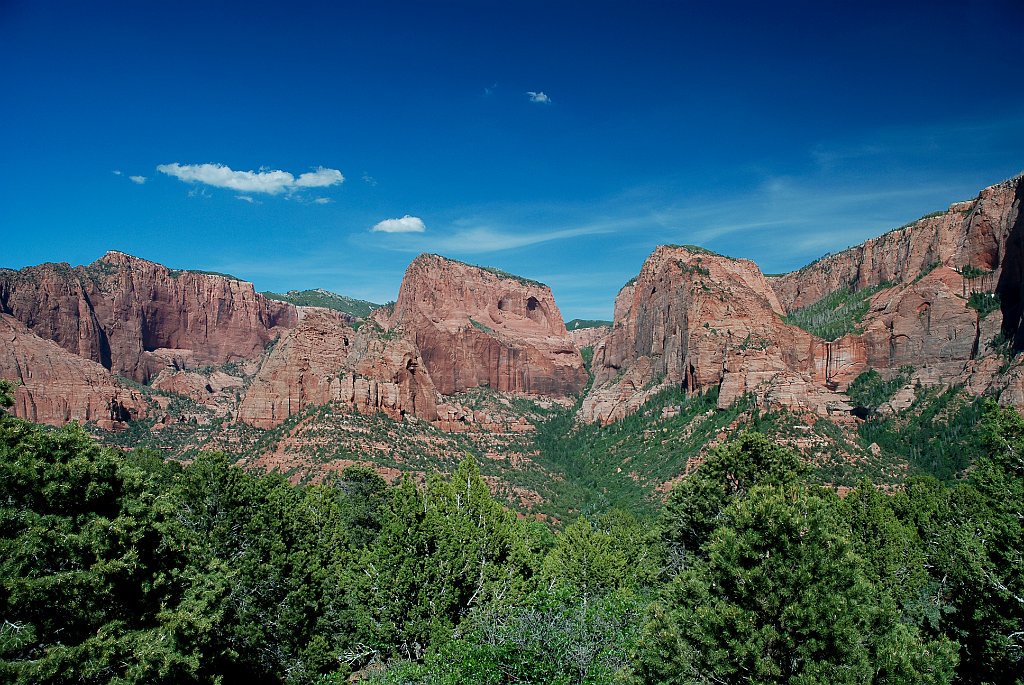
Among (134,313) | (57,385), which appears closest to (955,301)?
(57,385)

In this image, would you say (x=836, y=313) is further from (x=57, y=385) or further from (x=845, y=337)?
(x=57, y=385)

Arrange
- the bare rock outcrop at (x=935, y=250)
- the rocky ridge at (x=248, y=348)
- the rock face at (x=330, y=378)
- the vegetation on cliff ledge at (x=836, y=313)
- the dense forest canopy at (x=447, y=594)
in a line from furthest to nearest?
the vegetation on cliff ledge at (x=836, y=313) → the bare rock outcrop at (x=935, y=250) → the rocky ridge at (x=248, y=348) → the rock face at (x=330, y=378) → the dense forest canopy at (x=447, y=594)

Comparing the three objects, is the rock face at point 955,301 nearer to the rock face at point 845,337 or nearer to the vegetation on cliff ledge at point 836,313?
the rock face at point 845,337

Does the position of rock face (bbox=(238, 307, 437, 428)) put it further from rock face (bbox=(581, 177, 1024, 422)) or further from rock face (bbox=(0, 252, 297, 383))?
rock face (bbox=(0, 252, 297, 383))

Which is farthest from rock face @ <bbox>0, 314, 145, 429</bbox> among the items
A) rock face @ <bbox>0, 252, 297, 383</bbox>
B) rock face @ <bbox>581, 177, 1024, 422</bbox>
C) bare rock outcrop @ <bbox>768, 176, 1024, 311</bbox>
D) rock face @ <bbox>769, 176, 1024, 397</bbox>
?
bare rock outcrop @ <bbox>768, 176, 1024, 311</bbox>

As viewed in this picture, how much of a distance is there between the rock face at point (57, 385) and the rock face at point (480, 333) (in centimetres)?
6157

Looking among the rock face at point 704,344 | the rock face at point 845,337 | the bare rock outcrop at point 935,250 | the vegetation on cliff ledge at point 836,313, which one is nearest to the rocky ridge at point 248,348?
the rock face at point 704,344

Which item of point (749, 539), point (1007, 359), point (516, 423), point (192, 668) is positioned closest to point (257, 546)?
point (192, 668)

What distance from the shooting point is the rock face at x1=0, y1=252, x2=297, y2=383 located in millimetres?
147625

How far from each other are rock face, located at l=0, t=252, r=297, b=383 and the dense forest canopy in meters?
158

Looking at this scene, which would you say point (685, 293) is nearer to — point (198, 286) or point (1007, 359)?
point (1007, 359)

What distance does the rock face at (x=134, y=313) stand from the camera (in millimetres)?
147625

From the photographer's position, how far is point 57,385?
382 ft

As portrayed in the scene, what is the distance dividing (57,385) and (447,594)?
5104 inches
